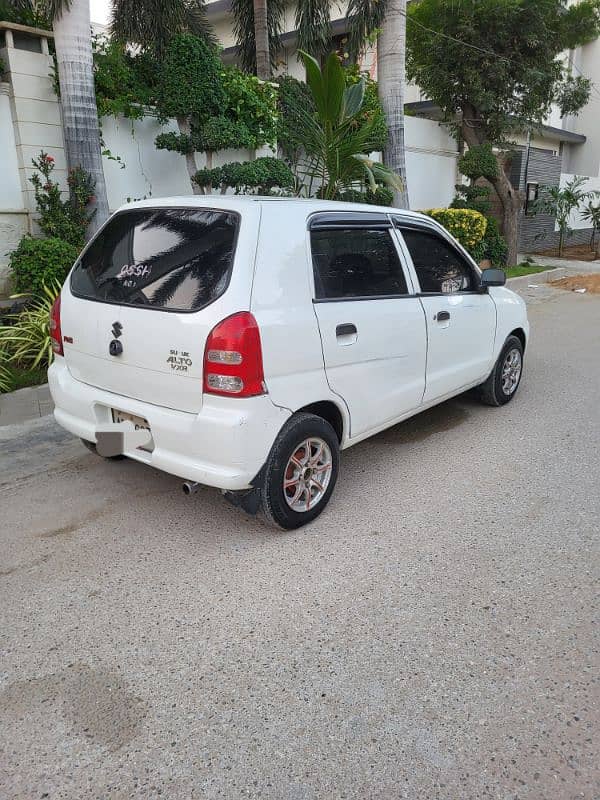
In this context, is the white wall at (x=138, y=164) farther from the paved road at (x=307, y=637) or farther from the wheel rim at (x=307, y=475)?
the wheel rim at (x=307, y=475)

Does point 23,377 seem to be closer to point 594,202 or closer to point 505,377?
point 505,377

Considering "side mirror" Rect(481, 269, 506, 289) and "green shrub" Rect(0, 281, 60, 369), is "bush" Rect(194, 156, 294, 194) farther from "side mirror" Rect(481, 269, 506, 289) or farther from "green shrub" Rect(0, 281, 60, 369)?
"side mirror" Rect(481, 269, 506, 289)

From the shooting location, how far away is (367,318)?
12.6 ft

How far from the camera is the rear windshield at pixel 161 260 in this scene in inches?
127

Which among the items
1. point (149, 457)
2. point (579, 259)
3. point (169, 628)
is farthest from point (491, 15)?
point (169, 628)

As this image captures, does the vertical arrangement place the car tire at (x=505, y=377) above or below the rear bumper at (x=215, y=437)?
below

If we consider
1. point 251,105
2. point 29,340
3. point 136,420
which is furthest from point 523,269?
point 136,420

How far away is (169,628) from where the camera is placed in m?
2.83

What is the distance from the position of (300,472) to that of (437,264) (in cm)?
207

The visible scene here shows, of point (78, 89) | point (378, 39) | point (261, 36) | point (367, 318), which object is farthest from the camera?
point (261, 36)

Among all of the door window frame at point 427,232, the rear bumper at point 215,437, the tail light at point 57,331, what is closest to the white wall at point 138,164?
the tail light at point 57,331

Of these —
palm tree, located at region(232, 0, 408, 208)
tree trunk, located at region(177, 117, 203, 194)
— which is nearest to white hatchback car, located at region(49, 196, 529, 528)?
tree trunk, located at region(177, 117, 203, 194)

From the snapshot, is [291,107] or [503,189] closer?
[291,107]

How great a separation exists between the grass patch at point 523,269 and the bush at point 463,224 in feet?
5.50
